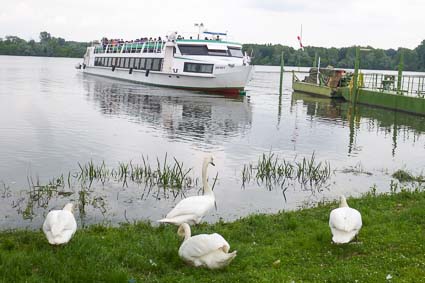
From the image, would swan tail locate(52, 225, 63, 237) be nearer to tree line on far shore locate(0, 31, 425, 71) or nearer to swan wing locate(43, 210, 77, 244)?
swan wing locate(43, 210, 77, 244)

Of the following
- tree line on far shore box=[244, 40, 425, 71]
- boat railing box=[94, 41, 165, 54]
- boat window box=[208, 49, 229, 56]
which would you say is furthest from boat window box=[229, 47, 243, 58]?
tree line on far shore box=[244, 40, 425, 71]

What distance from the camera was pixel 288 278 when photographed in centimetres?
721

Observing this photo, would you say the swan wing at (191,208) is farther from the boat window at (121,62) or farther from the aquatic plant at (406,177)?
the boat window at (121,62)

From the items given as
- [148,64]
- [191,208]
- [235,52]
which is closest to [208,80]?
[235,52]

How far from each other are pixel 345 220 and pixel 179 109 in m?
28.2

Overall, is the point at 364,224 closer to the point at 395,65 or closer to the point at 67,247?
the point at 67,247

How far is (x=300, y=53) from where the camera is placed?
391ft

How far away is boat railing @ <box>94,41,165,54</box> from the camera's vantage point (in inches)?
2124

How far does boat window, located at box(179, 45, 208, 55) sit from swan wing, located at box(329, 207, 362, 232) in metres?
40.2

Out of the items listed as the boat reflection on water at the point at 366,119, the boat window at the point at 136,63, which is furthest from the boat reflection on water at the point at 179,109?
the boat window at the point at 136,63

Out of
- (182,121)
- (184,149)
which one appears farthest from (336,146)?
(182,121)

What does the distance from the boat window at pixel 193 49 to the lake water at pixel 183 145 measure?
538cm

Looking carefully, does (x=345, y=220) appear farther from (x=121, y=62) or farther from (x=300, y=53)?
(x=300, y=53)

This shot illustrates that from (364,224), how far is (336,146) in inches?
542
